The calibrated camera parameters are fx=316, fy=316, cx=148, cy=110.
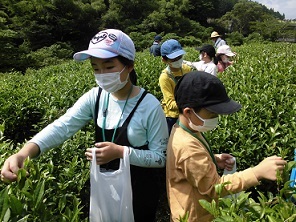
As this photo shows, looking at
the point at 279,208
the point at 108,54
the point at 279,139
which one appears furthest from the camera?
the point at 279,139

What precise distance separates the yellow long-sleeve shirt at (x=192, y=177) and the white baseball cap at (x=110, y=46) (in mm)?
528

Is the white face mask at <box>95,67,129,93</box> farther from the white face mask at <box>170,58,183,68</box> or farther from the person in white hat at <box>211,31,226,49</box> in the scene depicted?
the person in white hat at <box>211,31,226,49</box>

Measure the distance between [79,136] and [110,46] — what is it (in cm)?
128

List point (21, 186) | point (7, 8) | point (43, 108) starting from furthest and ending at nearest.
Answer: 1. point (7, 8)
2. point (43, 108)
3. point (21, 186)

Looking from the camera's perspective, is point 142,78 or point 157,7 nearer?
point 142,78

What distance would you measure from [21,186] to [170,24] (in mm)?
35941

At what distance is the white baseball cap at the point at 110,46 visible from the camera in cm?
172

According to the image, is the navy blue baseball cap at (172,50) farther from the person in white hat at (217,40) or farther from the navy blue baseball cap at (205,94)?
the person in white hat at (217,40)

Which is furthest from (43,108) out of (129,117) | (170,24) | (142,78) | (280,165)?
(170,24)

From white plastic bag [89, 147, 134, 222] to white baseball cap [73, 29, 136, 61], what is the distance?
524 millimetres

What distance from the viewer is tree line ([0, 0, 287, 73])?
20156 millimetres

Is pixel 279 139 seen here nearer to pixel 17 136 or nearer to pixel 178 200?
pixel 178 200

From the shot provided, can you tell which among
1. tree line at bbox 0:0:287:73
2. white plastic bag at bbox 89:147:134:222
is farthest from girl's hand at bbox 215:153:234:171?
tree line at bbox 0:0:287:73

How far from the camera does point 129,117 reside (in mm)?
1802
